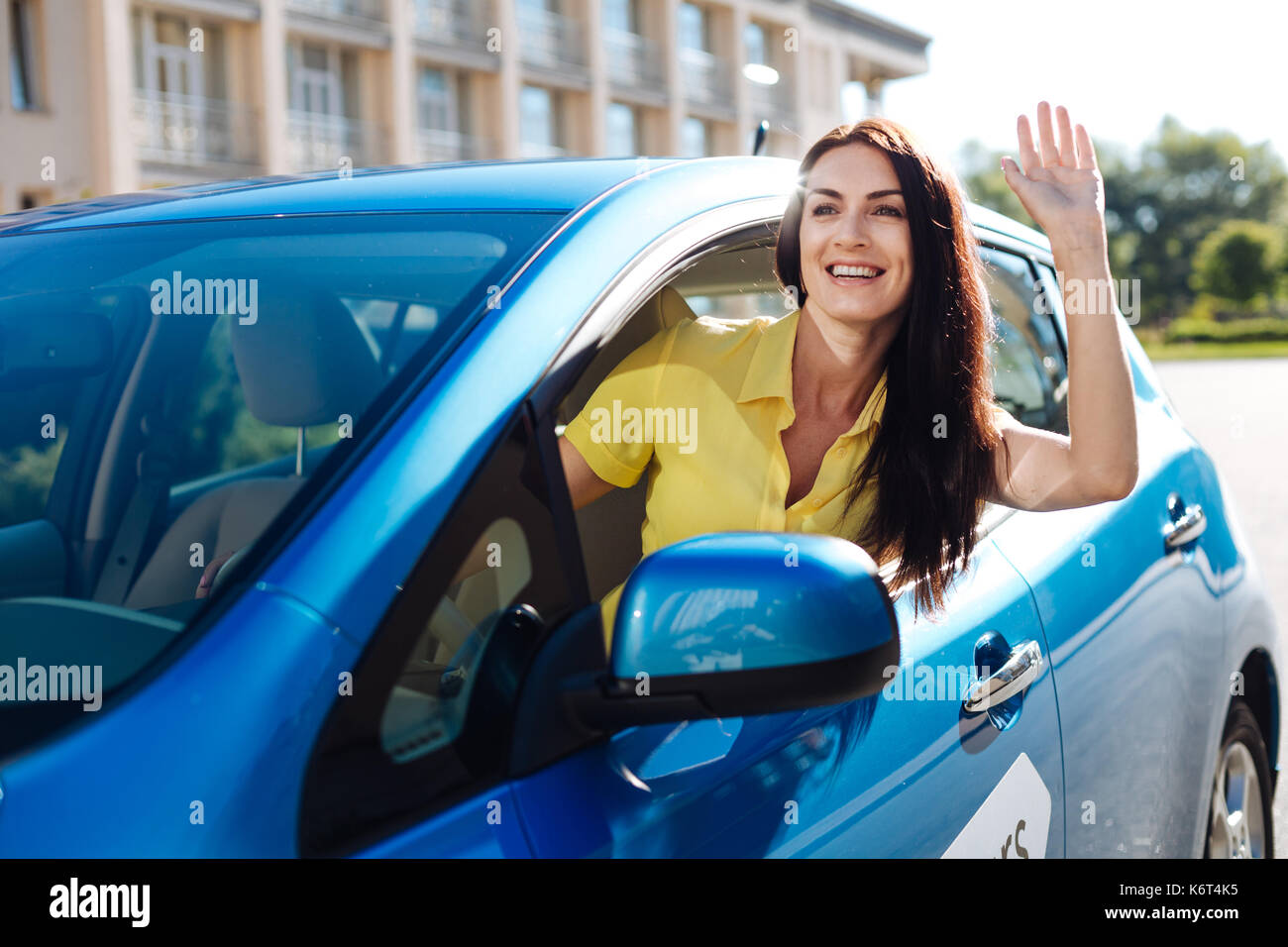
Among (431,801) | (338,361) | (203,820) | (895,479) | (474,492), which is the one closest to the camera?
(203,820)

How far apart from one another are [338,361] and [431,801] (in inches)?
27.3

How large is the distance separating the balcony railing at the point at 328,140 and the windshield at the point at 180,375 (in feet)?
70.5

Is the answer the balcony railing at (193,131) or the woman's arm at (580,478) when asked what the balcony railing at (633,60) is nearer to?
the balcony railing at (193,131)

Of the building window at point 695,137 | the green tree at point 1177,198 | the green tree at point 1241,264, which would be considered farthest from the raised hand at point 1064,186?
the green tree at point 1177,198

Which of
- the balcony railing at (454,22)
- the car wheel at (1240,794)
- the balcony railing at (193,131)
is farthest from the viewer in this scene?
the balcony railing at (454,22)

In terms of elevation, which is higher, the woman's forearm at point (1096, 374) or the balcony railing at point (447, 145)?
the balcony railing at point (447, 145)

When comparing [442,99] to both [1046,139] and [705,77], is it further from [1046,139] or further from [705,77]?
[1046,139]

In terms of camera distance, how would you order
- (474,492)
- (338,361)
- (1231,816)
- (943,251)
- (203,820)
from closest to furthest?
1. (203,820)
2. (474,492)
3. (338,361)
4. (943,251)
5. (1231,816)

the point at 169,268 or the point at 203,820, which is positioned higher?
the point at 169,268

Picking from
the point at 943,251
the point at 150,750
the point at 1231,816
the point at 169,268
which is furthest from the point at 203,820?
the point at 1231,816

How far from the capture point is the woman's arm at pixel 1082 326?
1935 mm

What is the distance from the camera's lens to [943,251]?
2109 mm
